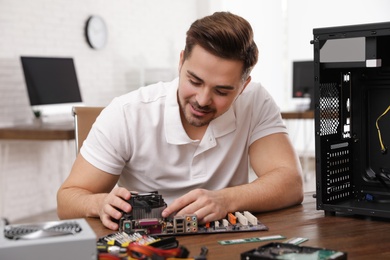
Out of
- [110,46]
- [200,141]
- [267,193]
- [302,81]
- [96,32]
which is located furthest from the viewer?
[302,81]

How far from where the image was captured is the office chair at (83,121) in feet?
6.34

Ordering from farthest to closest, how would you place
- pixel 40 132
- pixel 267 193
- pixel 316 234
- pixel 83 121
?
pixel 40 132 < pixel 83 121 < pixel 267 193 < pixel 316 234

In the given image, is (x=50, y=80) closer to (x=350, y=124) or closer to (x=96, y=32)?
(x=96, y=32)

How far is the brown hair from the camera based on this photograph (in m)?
1.52

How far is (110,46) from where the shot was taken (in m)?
5.74

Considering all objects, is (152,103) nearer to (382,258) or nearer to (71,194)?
(71,194)

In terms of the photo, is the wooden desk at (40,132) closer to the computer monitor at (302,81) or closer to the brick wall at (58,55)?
the brick wall at (58,55)

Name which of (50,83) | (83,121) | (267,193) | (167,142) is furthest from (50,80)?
(267,193)

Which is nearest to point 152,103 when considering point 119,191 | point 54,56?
point 119,191

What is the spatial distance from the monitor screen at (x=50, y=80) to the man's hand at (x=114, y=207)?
10.8 feet

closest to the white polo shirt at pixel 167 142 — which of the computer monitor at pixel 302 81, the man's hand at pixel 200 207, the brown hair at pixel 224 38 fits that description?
the brown hair at pixel 224 38

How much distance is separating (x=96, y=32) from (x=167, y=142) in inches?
157

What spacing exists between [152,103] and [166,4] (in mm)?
4960

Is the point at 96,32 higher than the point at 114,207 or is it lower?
higher
